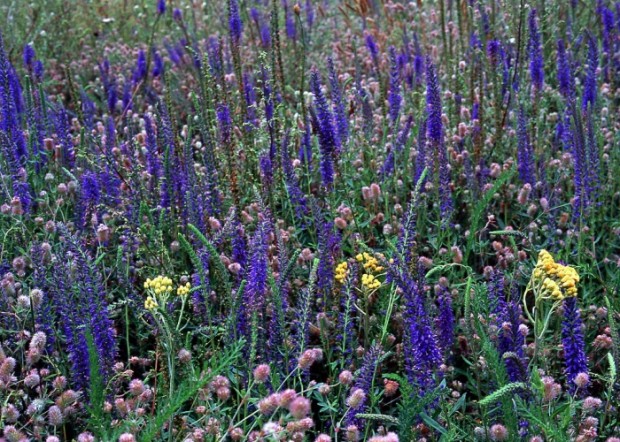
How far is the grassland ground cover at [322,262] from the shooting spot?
80.0 inches

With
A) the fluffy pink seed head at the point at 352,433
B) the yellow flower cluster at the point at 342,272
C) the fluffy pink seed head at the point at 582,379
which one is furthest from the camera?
the yellow flower cluster at the point at 342,272

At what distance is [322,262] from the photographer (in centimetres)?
253

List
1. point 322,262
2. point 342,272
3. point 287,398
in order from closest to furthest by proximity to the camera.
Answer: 1. point 287,398
2. point 342,272
3. point 322,262

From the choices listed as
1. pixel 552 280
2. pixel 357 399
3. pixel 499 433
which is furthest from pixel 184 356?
pixel 552 280

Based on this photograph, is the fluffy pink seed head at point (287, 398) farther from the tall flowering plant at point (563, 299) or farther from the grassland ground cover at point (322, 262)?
the tall flowering plant at point (563, 299)

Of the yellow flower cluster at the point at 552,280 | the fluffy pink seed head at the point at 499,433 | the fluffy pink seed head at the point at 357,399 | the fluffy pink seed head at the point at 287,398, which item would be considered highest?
the yellow flower cluster at the point at 552,280

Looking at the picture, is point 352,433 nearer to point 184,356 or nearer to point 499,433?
point 499,433

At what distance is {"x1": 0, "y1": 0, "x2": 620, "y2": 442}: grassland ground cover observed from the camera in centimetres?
203

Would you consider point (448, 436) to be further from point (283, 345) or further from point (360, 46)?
point (360, 46)

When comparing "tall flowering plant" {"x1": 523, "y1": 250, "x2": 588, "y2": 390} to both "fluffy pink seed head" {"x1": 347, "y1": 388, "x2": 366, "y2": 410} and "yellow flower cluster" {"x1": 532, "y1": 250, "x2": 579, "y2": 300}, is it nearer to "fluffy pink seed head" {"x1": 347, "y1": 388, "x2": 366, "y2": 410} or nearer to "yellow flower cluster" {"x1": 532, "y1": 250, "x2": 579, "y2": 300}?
"yellow flower cluster" {"x1": 532, "y1": 250, "x2": 579, "y2": 300}

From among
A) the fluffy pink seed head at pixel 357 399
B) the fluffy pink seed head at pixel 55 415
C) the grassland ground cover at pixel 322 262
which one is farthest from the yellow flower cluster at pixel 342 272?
the fluffy pink seed head at pixel 55 415

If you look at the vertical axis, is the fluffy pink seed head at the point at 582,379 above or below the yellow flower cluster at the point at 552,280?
below

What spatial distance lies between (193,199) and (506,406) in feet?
4.53

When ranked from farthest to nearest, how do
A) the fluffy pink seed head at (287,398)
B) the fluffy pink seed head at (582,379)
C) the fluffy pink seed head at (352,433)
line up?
the fluffy pink seed head at (582,379)
the fluffy pink seed head at (352,433)
the fluffy pink seed head at (287,398)
